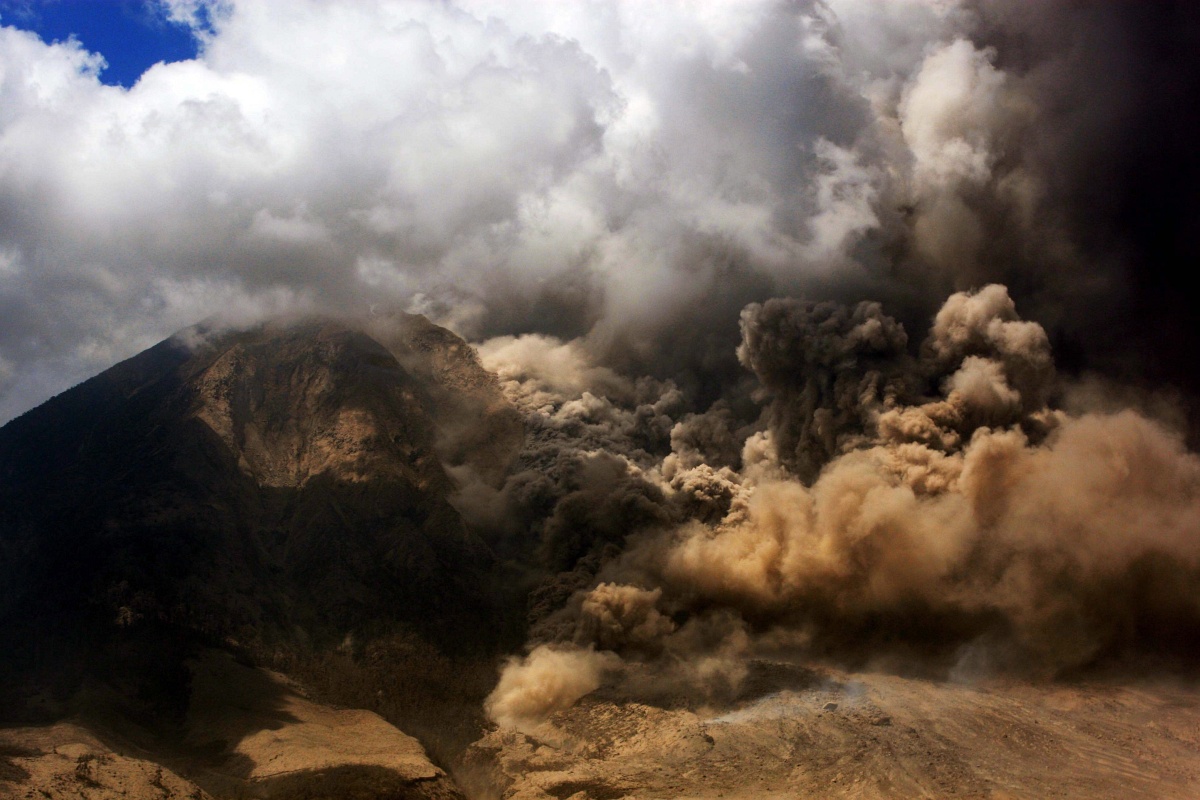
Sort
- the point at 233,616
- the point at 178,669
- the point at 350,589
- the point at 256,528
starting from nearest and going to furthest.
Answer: the point at 178,669
the point at 233,616
the point at 350,589
the point at 256,528

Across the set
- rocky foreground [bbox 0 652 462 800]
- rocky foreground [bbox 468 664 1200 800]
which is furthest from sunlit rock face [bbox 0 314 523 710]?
rocky foreground [bbox 468 664 1200 800]

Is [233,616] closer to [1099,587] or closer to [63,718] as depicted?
[63,718]

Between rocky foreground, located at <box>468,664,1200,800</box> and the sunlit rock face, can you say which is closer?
rocky foreground, located at <box>468,664,1200,800</box>

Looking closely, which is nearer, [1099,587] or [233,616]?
[1099,587]

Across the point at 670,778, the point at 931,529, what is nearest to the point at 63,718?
the point at 670,778

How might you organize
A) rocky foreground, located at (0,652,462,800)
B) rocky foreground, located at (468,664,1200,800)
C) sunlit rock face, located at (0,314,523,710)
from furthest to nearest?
sunlit rock face, located at (0,314,523,710), rocky foreground, located at (468,664,1200,800), rocky foreground, located at (0,652,462,800)

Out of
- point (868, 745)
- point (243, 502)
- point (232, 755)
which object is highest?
point (243, 502)

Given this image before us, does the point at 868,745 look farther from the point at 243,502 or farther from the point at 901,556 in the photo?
the point at 243,502

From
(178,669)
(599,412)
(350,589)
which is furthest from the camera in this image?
(599,412)

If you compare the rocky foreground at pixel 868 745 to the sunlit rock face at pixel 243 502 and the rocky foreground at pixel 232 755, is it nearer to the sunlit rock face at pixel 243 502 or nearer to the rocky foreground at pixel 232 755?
the rocky foreground at pixel 232 755

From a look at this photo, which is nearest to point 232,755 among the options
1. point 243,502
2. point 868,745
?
point 243,502

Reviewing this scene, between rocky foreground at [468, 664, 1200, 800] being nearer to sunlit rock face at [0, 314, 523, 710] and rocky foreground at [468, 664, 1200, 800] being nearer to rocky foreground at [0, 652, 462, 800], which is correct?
rocky foreground at [0, 652, 462, 800]
